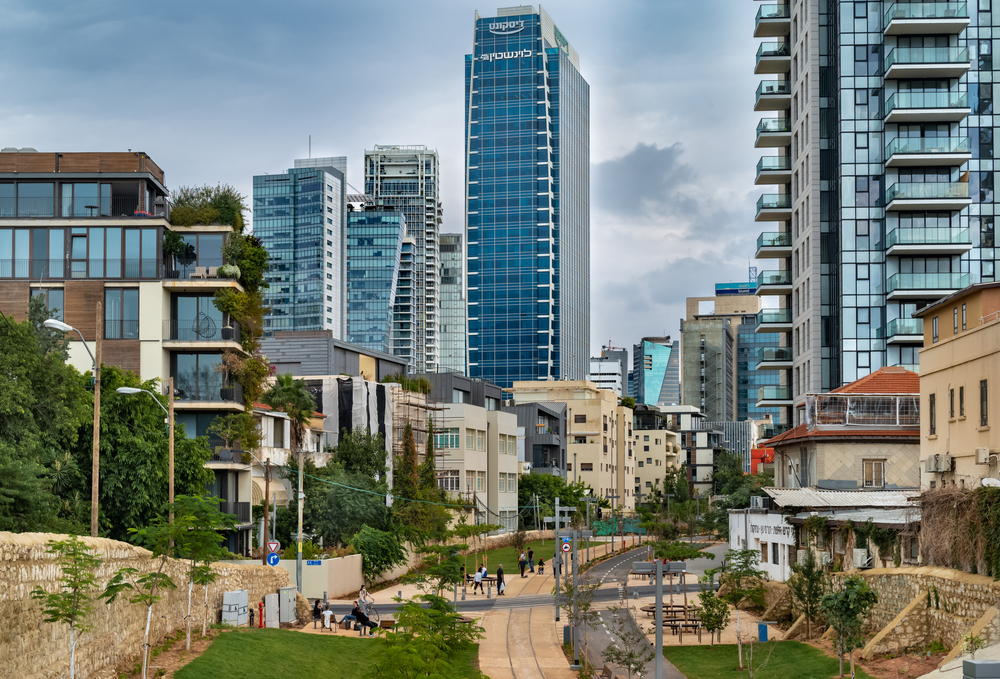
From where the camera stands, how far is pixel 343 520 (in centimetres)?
6234

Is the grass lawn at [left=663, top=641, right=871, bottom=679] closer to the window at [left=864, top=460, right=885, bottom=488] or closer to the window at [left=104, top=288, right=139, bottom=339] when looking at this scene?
the window at [left=864, top=460, right=885, bottom=488]

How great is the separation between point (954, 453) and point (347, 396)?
48.1 metres

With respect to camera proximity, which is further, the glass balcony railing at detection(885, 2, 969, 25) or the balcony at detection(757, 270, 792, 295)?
the balcony at detection(757, 270, 792, 295)

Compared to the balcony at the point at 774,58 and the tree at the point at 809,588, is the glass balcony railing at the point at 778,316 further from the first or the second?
→ the tree at the point at 809,588

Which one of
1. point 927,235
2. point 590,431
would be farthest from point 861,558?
point 590,431

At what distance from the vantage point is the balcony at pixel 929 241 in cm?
7462

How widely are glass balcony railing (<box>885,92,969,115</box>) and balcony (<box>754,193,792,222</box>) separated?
1339 centimetres

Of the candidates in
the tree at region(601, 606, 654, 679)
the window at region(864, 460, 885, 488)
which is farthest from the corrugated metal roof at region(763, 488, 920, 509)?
the tree at region(601, 606, 654, 679)

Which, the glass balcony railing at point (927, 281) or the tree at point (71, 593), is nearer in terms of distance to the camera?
the tree at point (71, 593)

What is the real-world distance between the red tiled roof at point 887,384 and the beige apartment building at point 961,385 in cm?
970

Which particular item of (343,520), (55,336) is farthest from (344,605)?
(55,336)

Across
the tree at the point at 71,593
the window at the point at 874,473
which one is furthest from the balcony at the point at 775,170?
the tree at the point at 71,593

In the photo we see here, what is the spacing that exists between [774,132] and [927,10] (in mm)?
16013

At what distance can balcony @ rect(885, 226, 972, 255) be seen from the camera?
74625mm
